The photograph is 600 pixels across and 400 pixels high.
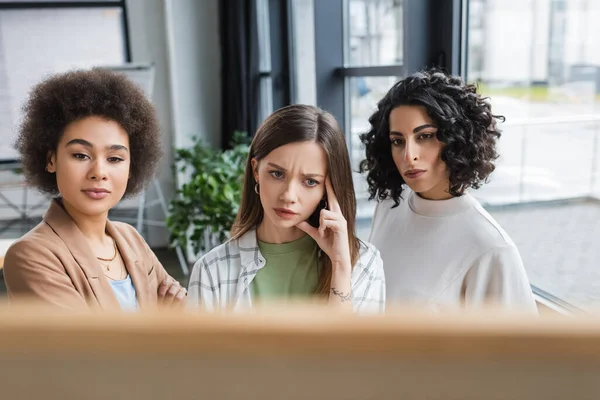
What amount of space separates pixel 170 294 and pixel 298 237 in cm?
33

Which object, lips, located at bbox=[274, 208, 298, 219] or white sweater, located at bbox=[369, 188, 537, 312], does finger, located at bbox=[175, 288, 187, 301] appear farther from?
white sweater, located at bbox=[369, 188, 537, 312]

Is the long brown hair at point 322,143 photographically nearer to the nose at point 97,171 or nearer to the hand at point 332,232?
the hand at point 332,232

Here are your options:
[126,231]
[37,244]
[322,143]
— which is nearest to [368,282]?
[322,143]

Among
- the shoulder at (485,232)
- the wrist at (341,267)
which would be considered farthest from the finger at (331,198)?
the shoulder at (485,232)

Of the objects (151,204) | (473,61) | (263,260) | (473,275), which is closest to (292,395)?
(263,260)

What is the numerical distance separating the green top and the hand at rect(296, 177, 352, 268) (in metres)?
0.07

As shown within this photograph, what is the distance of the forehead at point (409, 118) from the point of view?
4.31ft

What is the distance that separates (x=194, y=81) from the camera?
5215 millimetres

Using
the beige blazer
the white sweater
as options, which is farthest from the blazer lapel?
the white sweater

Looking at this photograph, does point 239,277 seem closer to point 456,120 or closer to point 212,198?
point 456,120

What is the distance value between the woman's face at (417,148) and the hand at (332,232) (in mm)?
242

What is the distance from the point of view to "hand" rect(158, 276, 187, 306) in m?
1.28

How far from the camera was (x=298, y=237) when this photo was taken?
1.26 meters

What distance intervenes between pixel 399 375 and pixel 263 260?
1.06 metres
